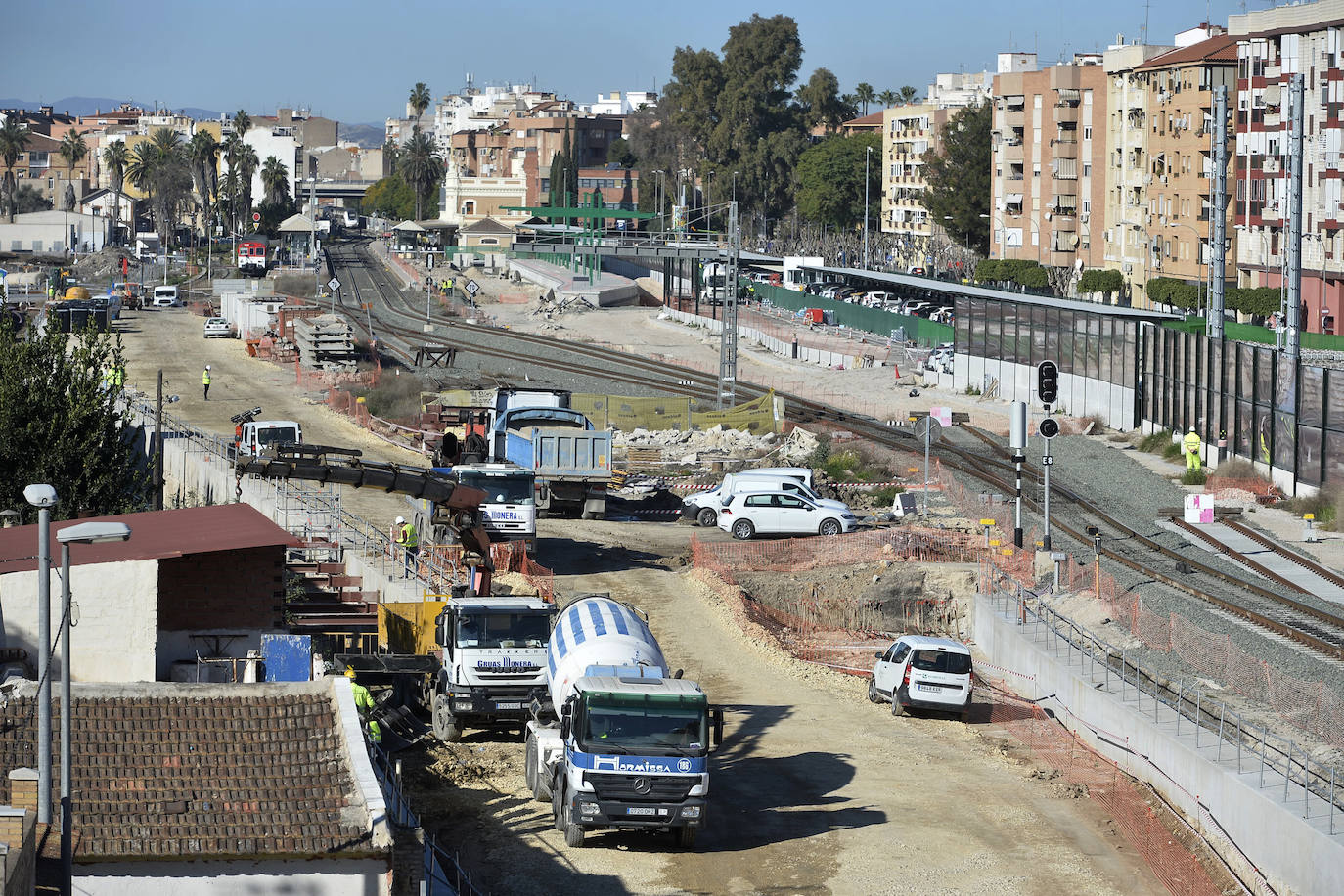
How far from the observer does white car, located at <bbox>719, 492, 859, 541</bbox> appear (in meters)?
43.6

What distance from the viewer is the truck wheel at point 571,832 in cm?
2186

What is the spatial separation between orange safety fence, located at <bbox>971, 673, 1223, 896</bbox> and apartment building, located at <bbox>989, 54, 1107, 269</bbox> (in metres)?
87.0

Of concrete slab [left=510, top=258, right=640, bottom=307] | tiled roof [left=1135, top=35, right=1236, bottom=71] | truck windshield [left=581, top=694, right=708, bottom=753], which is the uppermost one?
tiled roof [left=1135, top=35, right=1236, bottom=71]

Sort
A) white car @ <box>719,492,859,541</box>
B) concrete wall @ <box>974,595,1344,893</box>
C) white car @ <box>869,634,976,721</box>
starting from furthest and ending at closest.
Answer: white car @ <box>719,492,859,541</box> < white car @ <box>869,634,976,721</box> < concrete wall @ <box>974,595,1344,893</box>

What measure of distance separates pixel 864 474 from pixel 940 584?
1168cm

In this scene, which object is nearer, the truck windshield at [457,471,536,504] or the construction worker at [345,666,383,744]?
the construction worker at [345,666,383,744]

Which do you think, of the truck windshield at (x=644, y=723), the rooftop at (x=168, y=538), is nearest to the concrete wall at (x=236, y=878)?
the truck windshield at (x=644, y=723)

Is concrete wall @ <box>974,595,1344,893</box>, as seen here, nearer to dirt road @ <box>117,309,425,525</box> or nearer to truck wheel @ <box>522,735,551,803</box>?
truck wheel @ <box>522,735,551,803</box>

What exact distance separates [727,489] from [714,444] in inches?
409

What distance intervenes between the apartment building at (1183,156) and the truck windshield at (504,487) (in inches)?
2327

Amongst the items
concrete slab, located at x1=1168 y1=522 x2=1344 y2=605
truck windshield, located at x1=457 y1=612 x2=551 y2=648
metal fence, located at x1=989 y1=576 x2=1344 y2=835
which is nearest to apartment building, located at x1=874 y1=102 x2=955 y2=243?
concrete slab, located at x1=1168 y1=522 x2=1344 y2=605

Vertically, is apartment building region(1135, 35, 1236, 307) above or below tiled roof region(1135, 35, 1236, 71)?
below

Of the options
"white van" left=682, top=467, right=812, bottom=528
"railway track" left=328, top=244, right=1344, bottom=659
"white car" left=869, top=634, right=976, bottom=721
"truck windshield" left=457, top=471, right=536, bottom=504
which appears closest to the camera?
"white car" left=869, top=634, right=976, bottom=721

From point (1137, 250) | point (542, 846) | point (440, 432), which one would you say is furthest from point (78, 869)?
point (1137, 250)
